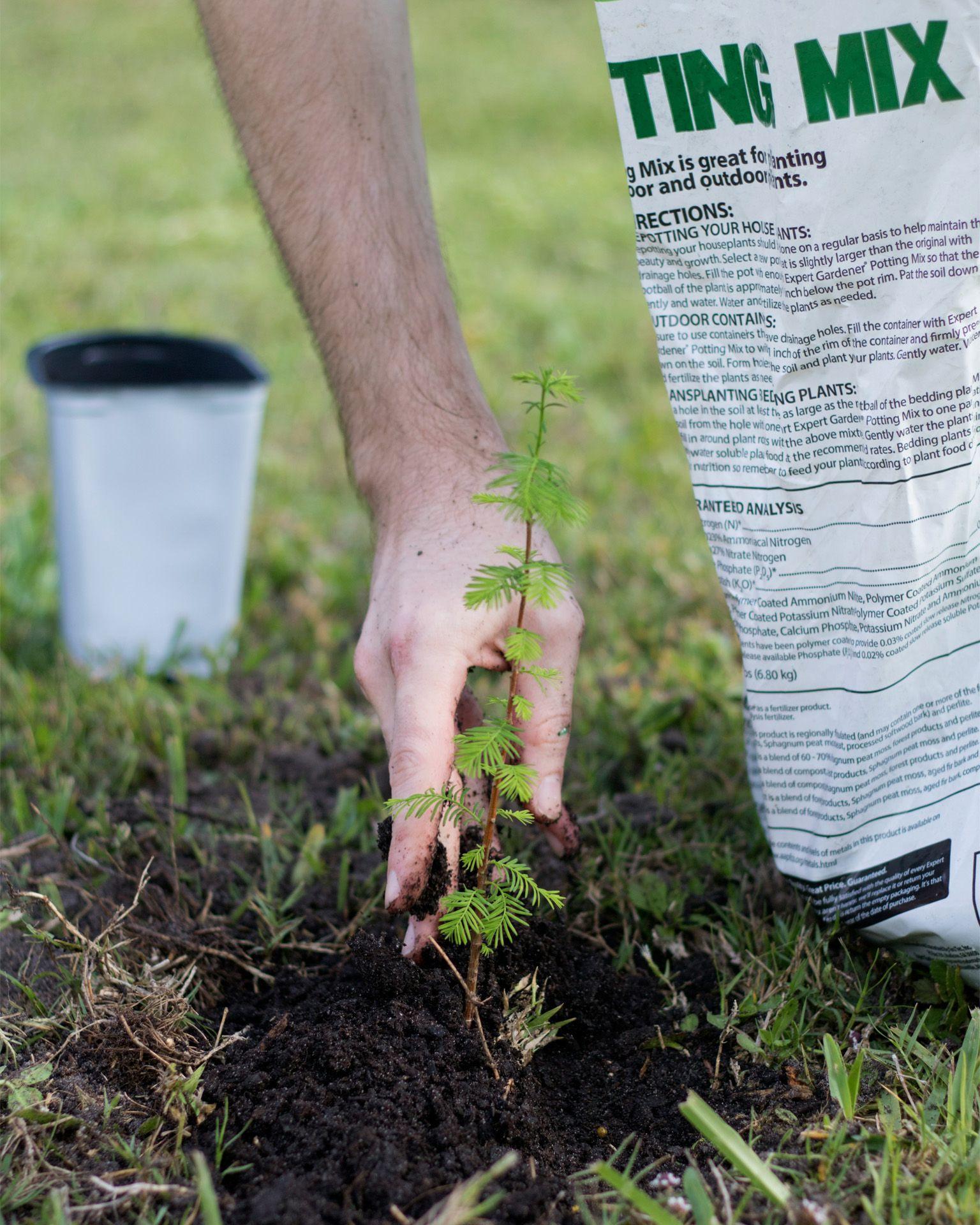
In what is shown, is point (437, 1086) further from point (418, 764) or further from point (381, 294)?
point (381, 294)

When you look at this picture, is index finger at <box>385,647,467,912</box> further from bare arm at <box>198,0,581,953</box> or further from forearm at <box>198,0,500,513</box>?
forearm at <box>198,0,500,513</box>

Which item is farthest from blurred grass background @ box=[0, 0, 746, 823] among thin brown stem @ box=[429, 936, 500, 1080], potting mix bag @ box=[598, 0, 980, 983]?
thin brown stem @ box=[429, 936, 500, 1080]

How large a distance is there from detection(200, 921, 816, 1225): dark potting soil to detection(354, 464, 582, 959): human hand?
0.12 metres

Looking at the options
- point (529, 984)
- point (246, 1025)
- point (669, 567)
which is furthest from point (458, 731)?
point (669, 567)

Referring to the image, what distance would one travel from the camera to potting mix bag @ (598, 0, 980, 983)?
128cm

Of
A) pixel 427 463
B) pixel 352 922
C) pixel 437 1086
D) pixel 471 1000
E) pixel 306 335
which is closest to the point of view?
pixel 437 1086

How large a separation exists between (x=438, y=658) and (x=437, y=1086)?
50cm

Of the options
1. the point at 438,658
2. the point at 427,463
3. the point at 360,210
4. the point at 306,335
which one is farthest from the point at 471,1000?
the point at 306,335

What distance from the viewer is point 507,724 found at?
1.30 meters

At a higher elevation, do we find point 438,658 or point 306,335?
point 306,335

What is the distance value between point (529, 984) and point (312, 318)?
0.99m

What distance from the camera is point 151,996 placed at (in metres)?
1.38

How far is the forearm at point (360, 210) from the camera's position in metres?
1.54

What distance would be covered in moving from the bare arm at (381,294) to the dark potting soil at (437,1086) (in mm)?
128
